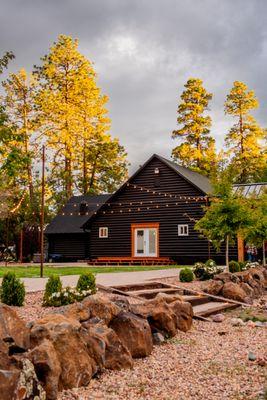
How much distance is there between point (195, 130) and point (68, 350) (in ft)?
120

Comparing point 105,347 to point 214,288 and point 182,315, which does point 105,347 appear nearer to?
point 182,315

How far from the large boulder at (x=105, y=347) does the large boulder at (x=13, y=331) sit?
2.66 ft

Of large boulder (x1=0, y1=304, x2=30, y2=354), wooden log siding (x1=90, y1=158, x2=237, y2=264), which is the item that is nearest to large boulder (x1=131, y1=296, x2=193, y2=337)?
large boulder (x1=0, y1=304, x2=30, y2=354)

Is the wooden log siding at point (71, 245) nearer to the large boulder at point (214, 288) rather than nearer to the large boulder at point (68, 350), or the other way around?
the large boulder at point (214, 288)

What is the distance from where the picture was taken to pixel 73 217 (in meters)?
33.1

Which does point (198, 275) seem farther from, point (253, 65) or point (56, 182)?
point (56, 182)

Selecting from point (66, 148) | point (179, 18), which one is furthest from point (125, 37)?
point (66, 148)

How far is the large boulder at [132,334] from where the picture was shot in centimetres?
615

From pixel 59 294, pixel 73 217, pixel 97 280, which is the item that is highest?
pixel 73 217

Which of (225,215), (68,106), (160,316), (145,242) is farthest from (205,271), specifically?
(68,106)

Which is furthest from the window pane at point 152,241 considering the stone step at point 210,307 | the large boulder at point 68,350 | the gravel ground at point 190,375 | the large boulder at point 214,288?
the large boulder at point 68,350

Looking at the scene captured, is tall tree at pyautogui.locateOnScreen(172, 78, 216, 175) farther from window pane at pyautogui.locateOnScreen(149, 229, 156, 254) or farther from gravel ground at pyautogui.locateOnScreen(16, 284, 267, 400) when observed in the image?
gravel ground at pyautogui.locateOnScreen(16, 284, 267, 400)

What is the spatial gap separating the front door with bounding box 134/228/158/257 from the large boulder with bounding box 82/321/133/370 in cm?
2193

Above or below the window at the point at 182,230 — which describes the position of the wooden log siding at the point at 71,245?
below
